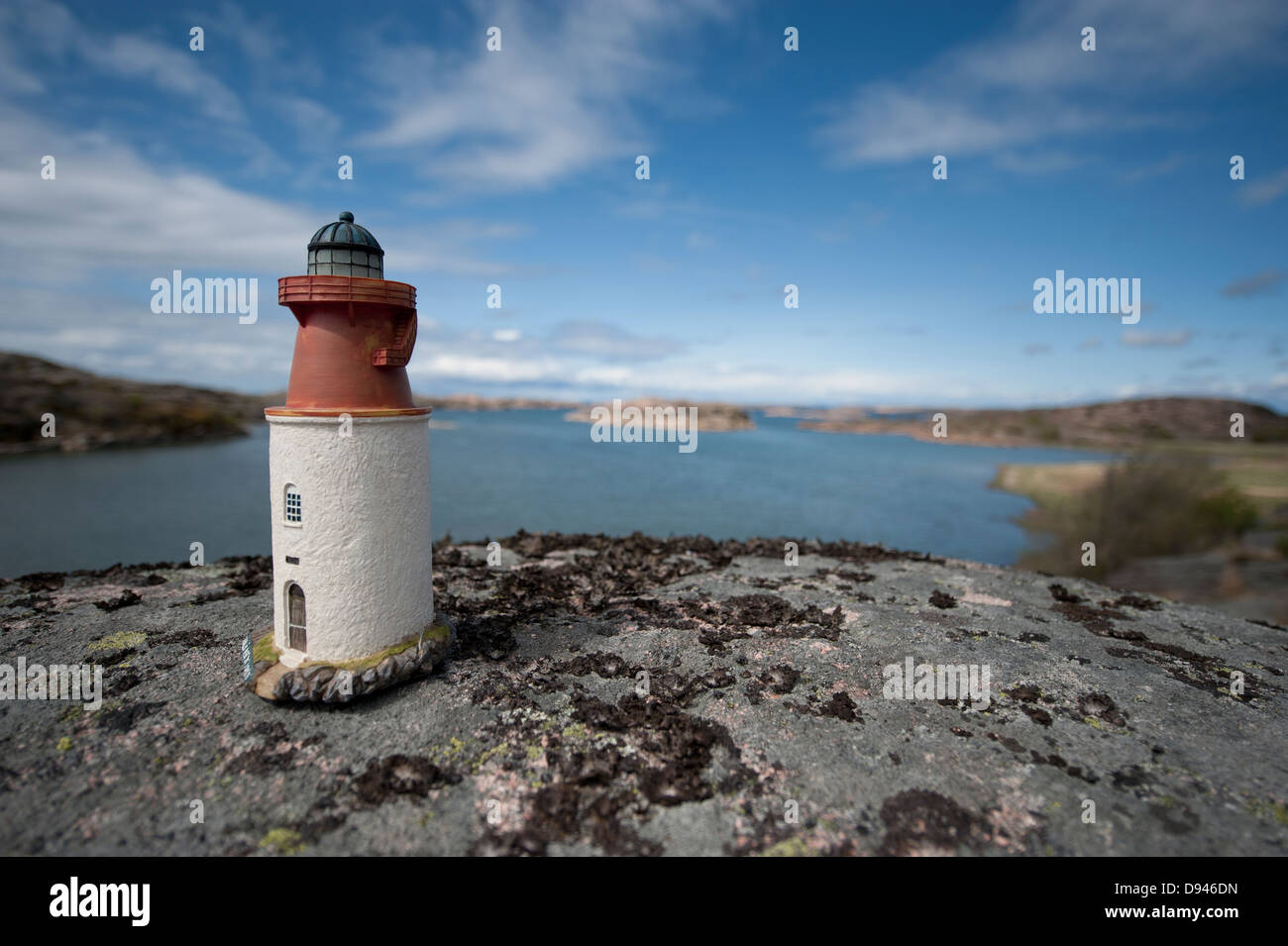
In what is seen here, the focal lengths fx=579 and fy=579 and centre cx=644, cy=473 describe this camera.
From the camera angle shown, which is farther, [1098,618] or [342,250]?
[1098,618]

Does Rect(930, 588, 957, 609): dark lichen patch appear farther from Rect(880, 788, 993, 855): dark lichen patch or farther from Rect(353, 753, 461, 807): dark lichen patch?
Rect(353, 753, 461, 807): dark lichen patch

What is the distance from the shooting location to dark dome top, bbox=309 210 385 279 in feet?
31.6

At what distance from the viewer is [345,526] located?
972 cm

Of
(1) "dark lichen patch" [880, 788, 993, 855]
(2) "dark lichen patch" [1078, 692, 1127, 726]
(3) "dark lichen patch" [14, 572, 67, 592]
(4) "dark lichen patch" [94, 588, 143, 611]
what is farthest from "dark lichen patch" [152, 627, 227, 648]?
(2) "dark lichen patch" [1078, 692, 1127, 726]

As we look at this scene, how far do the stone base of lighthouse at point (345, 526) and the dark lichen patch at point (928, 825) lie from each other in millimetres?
8402

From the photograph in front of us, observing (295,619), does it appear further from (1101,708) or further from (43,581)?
(1101,708)

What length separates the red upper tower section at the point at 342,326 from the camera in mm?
9539

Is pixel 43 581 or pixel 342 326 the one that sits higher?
pixel 342 326

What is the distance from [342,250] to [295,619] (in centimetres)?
654

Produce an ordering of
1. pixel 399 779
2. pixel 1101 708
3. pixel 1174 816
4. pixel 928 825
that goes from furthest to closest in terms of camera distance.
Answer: pixel 1101 708, pixel 399 779, pixel 1174 816, pixel 928 825

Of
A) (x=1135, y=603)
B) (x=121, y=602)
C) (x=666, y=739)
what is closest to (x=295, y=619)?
(x=666, y=739)

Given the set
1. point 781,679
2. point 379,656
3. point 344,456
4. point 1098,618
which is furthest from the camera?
point 1098,618

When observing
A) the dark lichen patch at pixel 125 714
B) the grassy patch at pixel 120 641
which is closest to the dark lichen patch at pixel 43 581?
the grassy patch at pixel 120 641

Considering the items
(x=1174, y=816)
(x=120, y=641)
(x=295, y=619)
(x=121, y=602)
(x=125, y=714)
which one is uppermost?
(x=295, y=619)
